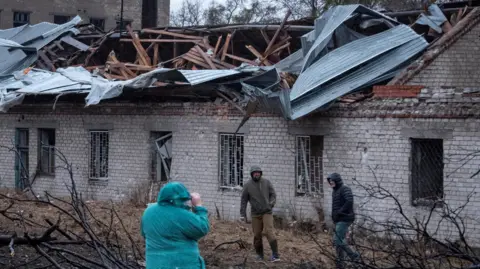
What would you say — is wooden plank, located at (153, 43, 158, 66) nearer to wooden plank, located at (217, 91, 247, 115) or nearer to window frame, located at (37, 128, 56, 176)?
wooden plank, located at (217, 91, 247, 115)

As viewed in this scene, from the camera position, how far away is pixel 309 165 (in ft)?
52.1

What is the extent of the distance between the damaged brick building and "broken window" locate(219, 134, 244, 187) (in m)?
0.02

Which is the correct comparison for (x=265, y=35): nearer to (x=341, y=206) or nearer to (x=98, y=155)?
(x=98, y=155)

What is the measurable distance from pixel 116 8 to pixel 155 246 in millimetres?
35091

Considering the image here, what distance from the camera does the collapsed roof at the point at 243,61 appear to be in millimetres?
15203

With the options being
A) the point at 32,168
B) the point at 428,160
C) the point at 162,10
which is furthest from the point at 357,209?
the point at 162,10

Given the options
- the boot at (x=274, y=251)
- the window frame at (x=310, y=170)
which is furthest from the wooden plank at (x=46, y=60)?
the boot at (x=274, y=251)

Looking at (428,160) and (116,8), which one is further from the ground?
(116,8)

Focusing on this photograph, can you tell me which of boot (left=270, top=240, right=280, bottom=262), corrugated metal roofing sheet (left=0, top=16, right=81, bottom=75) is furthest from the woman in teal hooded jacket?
corrugated metal roofing sheet (left=0, top=16, right=81, bottom=75)

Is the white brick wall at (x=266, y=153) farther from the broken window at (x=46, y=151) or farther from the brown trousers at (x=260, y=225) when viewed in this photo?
the brown trousers at (x=260, y=225)

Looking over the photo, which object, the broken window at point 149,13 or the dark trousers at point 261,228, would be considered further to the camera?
the broken window at point 149,13

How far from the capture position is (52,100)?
20375 millimetres

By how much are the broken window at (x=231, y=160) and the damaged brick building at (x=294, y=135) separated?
2 centimetres

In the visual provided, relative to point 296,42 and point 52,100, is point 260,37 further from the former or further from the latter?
point 52,100
